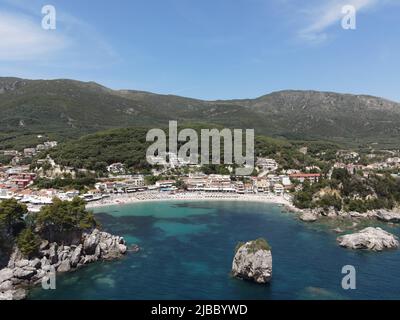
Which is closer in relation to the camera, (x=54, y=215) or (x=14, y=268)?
(x=14, y=268)

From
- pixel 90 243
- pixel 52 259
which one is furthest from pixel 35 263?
pixel 90 243

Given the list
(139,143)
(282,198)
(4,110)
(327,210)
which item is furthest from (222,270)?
(4,110)

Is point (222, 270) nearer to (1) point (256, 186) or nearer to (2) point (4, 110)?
(1) point (256, 186)

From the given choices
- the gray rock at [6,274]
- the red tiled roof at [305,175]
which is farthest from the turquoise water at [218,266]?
the red tiled roof at [305,175]

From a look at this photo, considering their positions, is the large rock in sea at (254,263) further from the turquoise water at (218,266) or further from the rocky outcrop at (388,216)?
the rocky outcrop at (388,216)

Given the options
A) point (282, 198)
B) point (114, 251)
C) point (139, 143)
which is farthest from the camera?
point (139, 143)

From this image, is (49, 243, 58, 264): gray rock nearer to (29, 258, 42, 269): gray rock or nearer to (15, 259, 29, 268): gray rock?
(29, 258, 42, 269): gray rock
